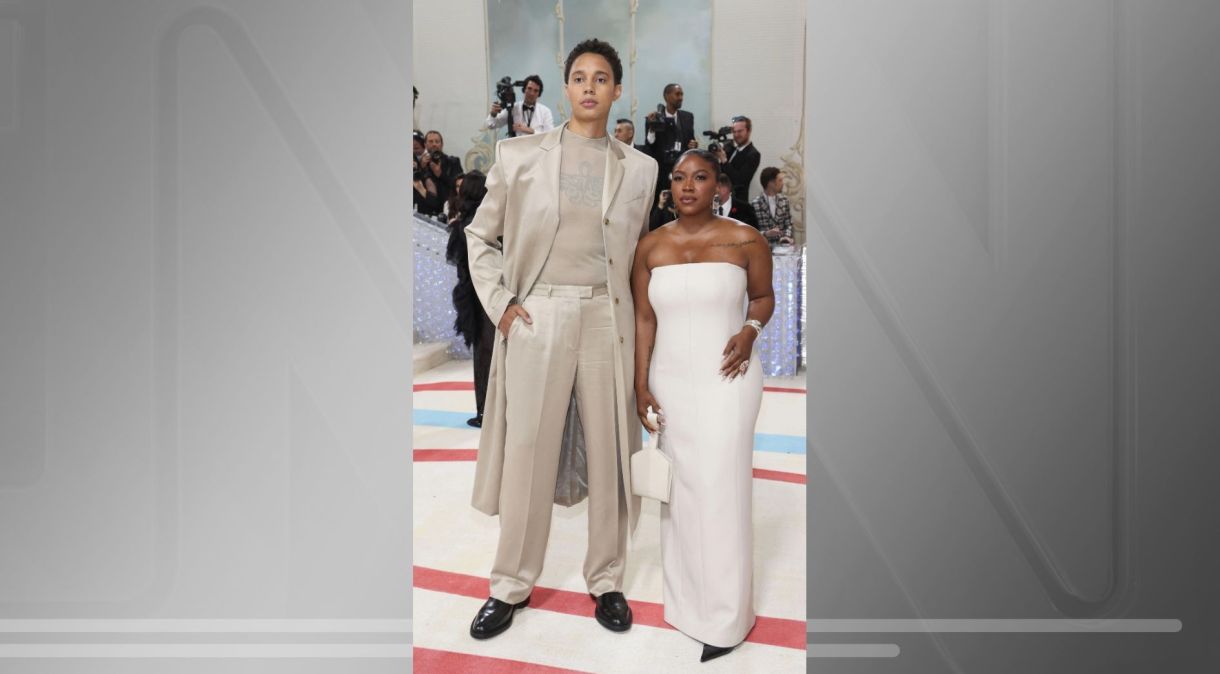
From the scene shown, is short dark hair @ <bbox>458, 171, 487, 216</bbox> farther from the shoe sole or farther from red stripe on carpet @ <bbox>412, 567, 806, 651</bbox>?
the shoe sole

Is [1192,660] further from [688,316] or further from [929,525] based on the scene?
[688,316]

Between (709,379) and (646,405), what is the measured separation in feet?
0.77

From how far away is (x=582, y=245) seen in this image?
2.32 meters

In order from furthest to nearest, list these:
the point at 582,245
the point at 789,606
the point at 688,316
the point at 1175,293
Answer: the point at 789,606, the point at 582,245, the point at 688,316, the point at 1175,293

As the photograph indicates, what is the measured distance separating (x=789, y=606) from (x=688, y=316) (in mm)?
1089

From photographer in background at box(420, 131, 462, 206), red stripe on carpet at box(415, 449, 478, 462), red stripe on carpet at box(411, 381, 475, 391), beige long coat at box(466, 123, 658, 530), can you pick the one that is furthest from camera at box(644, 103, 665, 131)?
beige long coat at box(466, 123, 658, 530)

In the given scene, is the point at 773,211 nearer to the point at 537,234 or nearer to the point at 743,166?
the point at 743,166

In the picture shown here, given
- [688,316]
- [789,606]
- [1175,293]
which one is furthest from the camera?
[789,606]

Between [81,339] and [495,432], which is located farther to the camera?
[495,432]

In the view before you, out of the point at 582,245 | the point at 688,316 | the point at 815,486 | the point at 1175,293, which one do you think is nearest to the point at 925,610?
the point at 815,486

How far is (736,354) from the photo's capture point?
2156 millimetres

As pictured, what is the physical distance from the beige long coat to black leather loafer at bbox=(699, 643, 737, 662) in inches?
20.0

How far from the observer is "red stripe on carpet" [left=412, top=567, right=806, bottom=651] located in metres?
2.34

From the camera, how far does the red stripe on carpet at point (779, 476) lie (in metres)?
4.12
